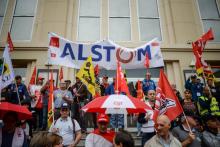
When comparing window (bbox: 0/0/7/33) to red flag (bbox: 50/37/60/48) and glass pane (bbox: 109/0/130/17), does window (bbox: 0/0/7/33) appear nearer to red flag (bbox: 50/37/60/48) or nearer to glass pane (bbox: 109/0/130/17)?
glass pane (bbox: 109/0/130/17)

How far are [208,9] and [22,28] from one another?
31.1ft

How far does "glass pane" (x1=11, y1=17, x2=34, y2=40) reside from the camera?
10.2 meters

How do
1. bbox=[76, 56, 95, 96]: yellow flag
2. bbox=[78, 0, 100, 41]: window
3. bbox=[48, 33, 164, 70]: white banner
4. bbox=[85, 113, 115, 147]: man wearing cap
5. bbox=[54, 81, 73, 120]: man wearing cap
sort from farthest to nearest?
bbox=[78, 0, 100, 41]: window, bbox=[54, 81, 73, 120]: man wearing cap, bbox=[48, 33, 164, 70]: white banner, bbox=[76, 56, 95, 96]: yellow flag, bbox=[85, 113, 115, 147]: man wearing cap

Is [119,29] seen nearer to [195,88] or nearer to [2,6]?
[195,88]

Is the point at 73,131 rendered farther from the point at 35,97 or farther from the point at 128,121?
the point at 128,121

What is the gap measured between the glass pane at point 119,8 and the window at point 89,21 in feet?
2.25

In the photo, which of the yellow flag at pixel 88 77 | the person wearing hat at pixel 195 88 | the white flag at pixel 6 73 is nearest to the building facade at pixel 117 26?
the person wearing hat at pixel 195 88

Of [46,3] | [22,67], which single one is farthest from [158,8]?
[22,67]

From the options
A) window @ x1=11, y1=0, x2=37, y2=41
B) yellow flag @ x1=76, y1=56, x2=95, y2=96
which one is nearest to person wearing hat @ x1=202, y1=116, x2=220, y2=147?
yellow flag @ x1=76, y1=56, x2=95, y2=96

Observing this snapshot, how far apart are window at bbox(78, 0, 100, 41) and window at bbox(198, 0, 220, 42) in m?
5.36

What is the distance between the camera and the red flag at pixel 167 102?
3.86 m

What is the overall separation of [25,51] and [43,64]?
1121 mm

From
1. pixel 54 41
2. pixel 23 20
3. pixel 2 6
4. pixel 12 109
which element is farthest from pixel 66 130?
pixel 2 6

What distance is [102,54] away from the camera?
609 cm
